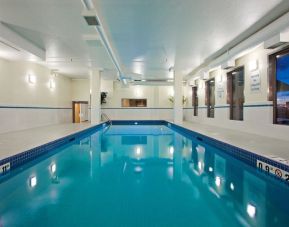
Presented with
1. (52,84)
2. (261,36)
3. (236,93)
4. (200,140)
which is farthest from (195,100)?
(261,36)

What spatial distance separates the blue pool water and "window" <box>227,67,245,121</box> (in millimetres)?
3722

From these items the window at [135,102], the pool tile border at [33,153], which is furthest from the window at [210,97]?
the pool tile border at [33,153]

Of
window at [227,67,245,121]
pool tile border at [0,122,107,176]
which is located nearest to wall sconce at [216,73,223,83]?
window at [227,67,245,121]

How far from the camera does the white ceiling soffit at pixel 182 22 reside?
392cm

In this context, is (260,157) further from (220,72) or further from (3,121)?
(3,121)

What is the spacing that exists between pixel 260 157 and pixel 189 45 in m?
3.96

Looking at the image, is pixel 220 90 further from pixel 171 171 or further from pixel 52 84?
pixel 52 84

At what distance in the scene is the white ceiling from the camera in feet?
12.9

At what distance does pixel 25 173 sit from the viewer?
3.41 metres

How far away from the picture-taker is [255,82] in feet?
20.3

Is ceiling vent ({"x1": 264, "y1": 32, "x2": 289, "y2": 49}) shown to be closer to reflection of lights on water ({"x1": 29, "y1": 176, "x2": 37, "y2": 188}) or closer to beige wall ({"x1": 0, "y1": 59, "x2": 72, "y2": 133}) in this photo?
reflection of lights on water ({"x1": 29, "y1": 176, "x2": 37, "y2": 188})

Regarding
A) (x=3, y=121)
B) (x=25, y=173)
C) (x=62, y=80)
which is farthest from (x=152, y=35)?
(x=62, y=80)

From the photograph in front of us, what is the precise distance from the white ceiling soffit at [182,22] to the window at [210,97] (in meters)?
3.09

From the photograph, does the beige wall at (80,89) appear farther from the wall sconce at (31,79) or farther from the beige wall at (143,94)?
the wall sconce at (31,79)
